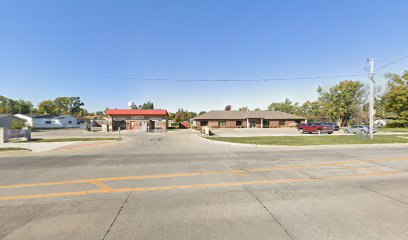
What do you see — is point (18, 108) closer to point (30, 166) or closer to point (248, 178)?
point (30, 166)

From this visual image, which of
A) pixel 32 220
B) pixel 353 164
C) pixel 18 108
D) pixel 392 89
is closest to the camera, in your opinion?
pixel 32 220

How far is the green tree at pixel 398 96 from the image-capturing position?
3541 cm

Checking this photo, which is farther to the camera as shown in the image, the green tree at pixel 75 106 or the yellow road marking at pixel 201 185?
the green tree at pixel 75 106

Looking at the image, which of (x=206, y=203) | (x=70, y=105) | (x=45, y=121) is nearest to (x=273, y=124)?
(x=206, y=203)

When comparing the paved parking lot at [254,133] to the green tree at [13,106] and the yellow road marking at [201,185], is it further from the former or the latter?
the green tree at [13,106]

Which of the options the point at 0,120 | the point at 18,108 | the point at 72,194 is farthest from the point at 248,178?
the point at 18,108

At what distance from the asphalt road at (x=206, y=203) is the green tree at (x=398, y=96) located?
43.4 metres

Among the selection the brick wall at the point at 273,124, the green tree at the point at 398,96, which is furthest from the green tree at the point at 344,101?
the brick wall at the point at 273,124

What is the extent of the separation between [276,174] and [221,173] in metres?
2.11

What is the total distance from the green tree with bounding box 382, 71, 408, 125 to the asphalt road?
43.4 meters

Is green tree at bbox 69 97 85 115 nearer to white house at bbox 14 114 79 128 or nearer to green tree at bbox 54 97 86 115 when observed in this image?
green tree at bbox 54 97 86 115

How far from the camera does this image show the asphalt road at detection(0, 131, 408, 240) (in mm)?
3121

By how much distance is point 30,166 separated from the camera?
812 centimetres

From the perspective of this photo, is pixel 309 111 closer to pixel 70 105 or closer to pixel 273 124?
pixel 273 124
